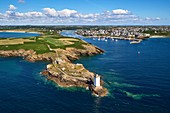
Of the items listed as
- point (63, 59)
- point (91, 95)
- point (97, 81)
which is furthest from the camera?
point (63, 59)

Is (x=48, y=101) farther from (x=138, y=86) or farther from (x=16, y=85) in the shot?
(x=138, y=86)

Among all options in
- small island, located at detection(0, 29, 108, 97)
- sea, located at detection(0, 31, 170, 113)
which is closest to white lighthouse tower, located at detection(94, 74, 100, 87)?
small island, located at detection(0, 29, 108, 97)

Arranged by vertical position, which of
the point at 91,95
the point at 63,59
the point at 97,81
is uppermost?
the point at 97,81

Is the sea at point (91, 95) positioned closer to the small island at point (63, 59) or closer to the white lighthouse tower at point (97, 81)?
the small island at point (63, 59)

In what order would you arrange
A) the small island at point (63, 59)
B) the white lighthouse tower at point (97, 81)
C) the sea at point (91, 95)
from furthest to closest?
the small island at point (63, 59), the white lighthouse tower at point (97, 81), the sea at point (91, 95)

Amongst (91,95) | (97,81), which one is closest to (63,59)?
(97,81)

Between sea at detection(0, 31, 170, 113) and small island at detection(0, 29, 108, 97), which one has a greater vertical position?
small island at detection(0, 29, 108, 97)

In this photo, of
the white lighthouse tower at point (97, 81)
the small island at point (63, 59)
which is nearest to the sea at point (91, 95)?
the small island at point (63, 59)

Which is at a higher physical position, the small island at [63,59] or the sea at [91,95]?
the small island at [63,59]

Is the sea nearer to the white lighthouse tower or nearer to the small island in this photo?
the small island

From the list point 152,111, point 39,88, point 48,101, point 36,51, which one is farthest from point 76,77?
point 36,51

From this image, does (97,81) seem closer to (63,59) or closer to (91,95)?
(91,95)
